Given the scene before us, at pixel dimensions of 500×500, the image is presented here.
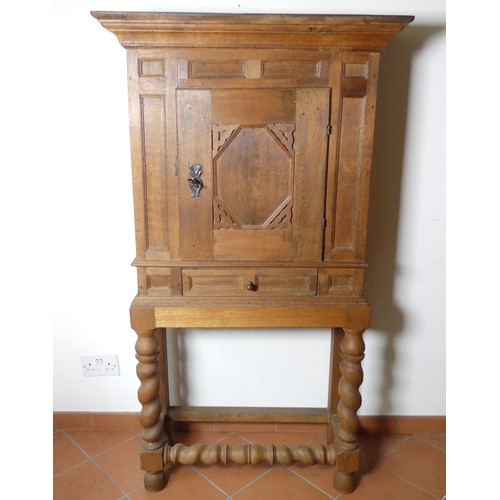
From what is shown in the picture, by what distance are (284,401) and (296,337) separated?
362mm

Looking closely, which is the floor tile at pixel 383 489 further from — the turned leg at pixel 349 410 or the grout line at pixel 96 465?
the grout line at pixel 96 465

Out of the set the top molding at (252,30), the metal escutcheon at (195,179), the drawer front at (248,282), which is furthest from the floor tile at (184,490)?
the top molding at (252,30)

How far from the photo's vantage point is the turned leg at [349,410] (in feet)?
5.29

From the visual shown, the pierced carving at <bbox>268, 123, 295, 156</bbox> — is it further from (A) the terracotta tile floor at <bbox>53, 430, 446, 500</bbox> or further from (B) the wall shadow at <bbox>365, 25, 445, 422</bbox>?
(A) the terracotta tile floor at <bbox>53, 430, 446, 500</bbox>

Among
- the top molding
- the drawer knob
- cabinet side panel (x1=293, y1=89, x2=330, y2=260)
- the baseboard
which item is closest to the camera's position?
the top molding

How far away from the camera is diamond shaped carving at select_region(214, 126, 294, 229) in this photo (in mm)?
1461

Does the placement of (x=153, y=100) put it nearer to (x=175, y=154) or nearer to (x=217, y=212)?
(x=175, y=154)

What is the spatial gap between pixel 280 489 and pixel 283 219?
3.86ft

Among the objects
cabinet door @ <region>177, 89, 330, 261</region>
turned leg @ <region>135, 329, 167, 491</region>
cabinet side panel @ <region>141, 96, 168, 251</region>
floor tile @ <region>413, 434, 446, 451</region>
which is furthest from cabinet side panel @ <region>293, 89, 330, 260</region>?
floor tile @ <region>413, 434, 446, 451</region>

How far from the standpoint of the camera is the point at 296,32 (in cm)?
137

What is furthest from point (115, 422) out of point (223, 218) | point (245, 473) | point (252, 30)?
point (252, 30)

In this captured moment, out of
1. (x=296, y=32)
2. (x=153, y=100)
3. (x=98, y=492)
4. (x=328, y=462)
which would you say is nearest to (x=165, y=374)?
(x=98, y=492)

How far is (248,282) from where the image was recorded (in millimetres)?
1561

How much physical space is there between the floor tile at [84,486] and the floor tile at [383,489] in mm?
1014
